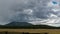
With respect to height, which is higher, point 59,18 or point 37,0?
point 37,0

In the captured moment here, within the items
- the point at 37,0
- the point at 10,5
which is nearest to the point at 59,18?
Result: the point at 37,0

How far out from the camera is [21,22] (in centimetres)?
63

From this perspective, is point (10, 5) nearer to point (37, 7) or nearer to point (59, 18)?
point (37, 7)

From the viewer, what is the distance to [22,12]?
2.21 feet

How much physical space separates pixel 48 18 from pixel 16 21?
17cm

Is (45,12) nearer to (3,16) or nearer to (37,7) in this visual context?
(37,7)

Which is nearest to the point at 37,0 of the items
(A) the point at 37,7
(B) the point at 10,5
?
(A) the point at 37,7

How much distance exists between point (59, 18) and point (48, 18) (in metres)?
0.06

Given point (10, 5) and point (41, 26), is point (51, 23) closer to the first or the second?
point (41, 26)

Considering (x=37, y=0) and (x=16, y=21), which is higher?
(x=37, y=0)

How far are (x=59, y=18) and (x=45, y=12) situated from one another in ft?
0.28

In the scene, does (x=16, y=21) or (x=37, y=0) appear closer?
(x=16, y=21)

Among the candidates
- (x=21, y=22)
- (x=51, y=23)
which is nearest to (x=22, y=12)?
(x=21, y=22)

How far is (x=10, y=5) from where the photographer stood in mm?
715
